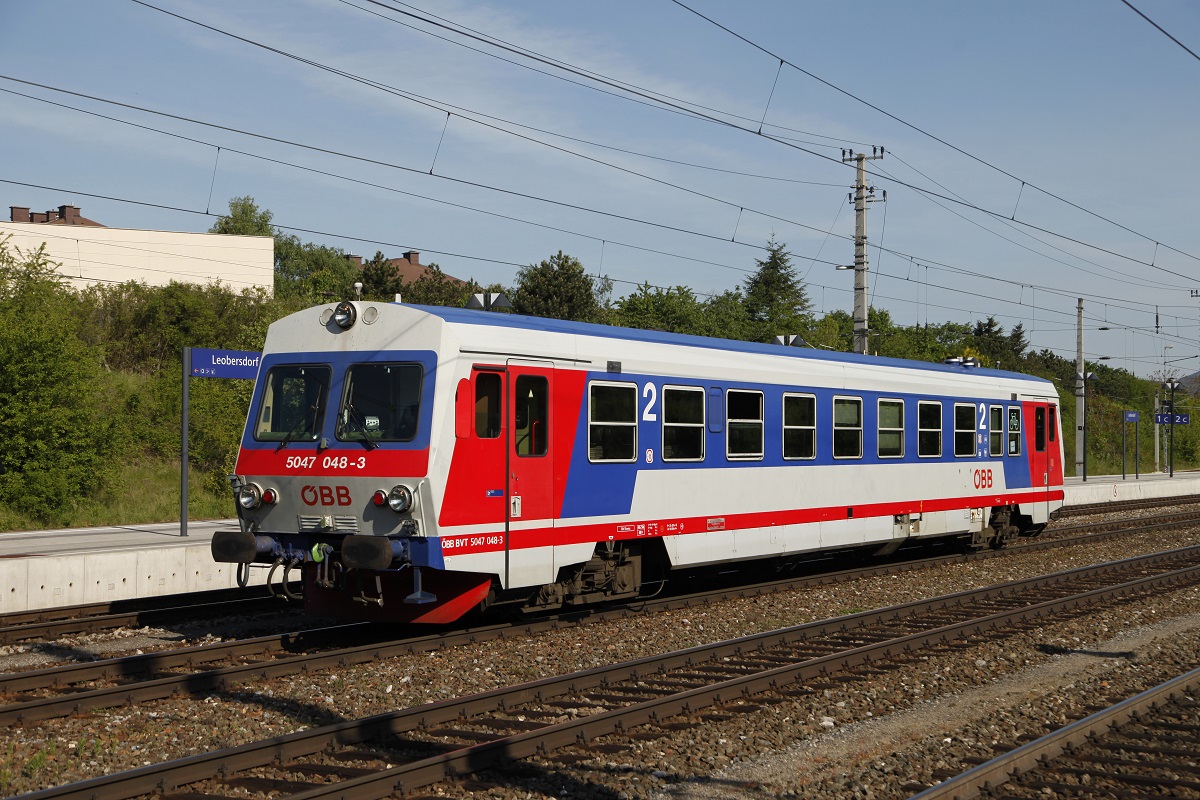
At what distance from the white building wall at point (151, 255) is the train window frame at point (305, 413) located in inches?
1730

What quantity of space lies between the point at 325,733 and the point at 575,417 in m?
5.13

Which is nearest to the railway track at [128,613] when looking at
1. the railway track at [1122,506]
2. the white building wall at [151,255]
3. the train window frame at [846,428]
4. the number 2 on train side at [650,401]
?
the number 2 on train side at [650,401]

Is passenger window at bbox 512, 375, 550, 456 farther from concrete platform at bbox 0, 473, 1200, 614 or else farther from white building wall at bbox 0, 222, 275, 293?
white building wall at bbox 0, 222, 275, 293

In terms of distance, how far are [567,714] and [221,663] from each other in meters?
3.76

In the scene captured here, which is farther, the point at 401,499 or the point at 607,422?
the point at 607,422

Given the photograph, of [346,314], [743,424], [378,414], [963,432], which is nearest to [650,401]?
[743,424]

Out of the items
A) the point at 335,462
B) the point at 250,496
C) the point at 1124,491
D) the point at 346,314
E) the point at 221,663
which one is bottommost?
the point at 221,663

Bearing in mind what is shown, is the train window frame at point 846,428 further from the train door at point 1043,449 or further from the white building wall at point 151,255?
the white building wall at point 151,255

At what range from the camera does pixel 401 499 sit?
1030cm

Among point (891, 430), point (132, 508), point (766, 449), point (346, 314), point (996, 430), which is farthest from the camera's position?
point (132, 508)

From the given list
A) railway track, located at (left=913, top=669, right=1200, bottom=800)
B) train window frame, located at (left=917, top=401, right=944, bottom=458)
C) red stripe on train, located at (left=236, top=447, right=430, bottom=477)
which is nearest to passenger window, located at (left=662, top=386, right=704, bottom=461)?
red stripe on train, located at (left=236, top=447, right=430, bottom=477)

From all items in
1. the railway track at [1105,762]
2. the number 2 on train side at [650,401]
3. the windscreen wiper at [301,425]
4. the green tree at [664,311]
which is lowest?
the railway track at [1105,762]

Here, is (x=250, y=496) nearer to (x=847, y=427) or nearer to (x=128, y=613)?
(x=128, y=613)

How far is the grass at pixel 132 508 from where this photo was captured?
76.2 ft
